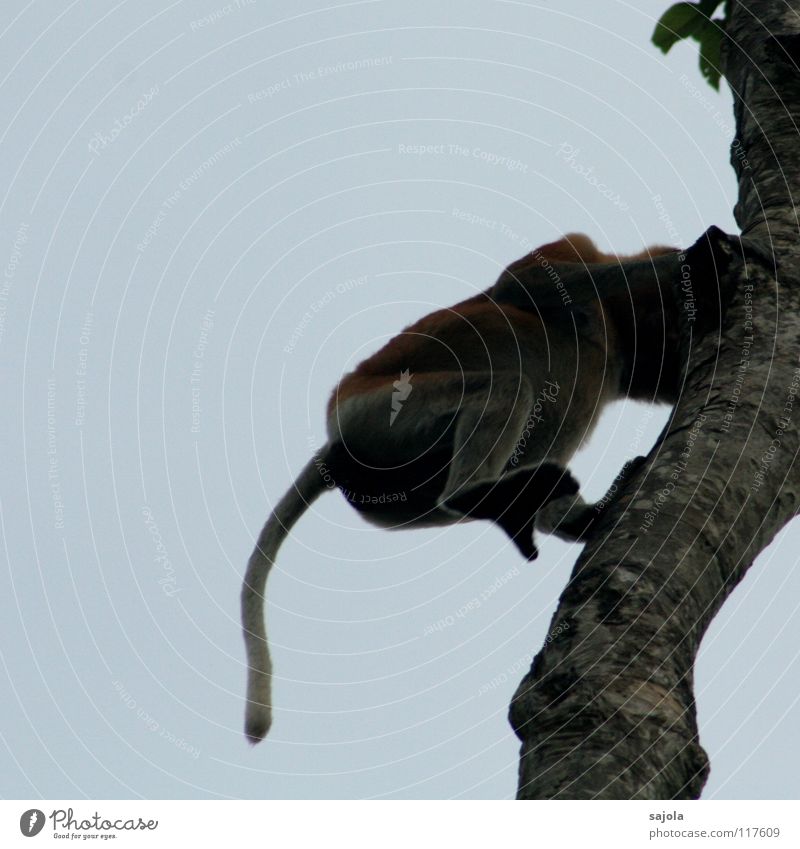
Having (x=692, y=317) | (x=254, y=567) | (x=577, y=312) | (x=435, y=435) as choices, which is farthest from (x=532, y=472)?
(x=692, y=317)

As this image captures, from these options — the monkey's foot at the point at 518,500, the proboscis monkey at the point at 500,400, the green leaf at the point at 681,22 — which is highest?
the green leaf at the point at 681,22

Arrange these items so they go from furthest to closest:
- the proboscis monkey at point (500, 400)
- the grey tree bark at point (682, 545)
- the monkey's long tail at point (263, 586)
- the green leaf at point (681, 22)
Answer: the green leaf at point (681, 22) → the proboscis monkey at point (500, 400) → the monkey's long tail at point (263, 586) → the grey tree bark at point (682, 545)

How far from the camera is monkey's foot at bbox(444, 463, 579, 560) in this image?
5.53 meters

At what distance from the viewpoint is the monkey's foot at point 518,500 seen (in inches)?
218

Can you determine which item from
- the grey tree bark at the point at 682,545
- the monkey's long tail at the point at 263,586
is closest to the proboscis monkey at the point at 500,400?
the monkey's long tail at the point at 263,586

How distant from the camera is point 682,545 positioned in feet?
9.65

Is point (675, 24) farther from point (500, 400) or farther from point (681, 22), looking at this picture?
point (500, 400)

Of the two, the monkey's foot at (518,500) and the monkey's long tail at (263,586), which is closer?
the monkey's long tail at (263,586)

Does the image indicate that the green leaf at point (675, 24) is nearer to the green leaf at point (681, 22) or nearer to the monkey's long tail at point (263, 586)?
the green leaf at point (681, 22)

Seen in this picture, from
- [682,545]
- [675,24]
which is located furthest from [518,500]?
[675,24]

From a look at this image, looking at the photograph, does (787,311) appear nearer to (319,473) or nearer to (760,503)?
(760,503)

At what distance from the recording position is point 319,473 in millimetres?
5664

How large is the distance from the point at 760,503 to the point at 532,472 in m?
2.67

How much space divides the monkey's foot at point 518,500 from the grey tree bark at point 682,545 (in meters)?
1.92
